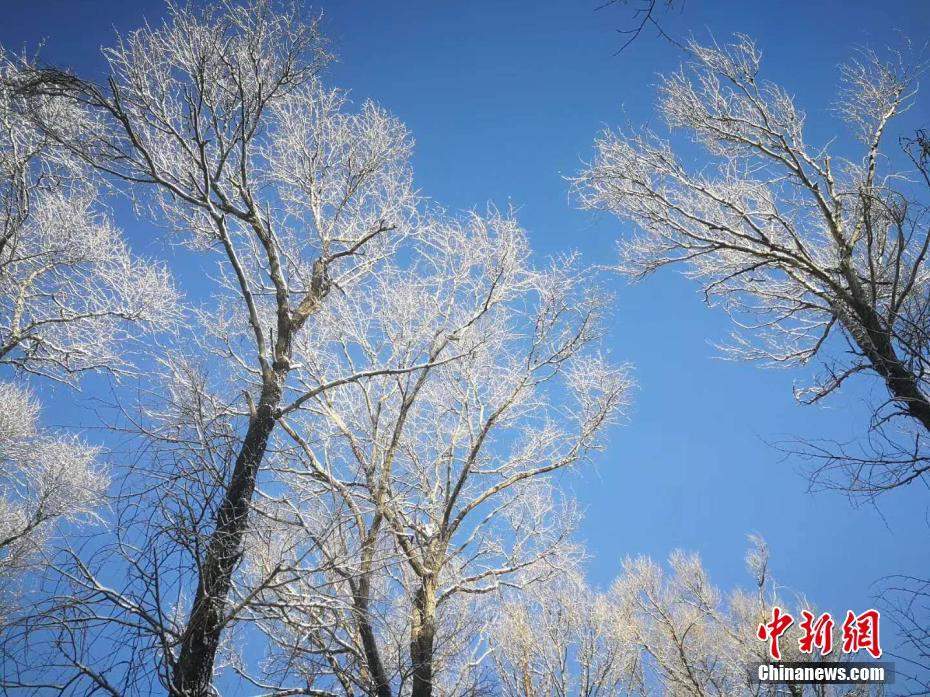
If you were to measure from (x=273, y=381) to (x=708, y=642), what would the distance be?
46.4 feet

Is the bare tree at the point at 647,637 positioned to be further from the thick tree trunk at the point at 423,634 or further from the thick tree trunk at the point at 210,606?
the thick tree trunk at the point at 210,606

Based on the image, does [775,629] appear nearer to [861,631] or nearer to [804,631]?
[804,631]

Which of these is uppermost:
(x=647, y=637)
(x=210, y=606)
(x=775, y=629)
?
(x=775, y=629)

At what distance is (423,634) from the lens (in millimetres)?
5266

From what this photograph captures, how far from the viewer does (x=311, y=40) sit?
4422 mm

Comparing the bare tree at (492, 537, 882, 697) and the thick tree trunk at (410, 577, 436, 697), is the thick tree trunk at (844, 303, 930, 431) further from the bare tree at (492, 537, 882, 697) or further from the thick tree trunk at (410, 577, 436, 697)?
the thick tree trunk at (410, 577, 436, 697)

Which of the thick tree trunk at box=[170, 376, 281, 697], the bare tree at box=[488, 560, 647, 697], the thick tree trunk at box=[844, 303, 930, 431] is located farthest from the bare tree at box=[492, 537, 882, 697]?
the thick tree trunk at box=[170, 376, 281, 697]

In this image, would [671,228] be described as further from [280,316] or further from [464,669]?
[464,669]

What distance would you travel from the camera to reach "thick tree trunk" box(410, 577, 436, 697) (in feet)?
15.9

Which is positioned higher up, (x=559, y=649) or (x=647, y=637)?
(x=647, y=637)

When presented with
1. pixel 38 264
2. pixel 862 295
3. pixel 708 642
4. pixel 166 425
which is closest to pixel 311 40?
pixel 166 425

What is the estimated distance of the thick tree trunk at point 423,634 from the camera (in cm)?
485

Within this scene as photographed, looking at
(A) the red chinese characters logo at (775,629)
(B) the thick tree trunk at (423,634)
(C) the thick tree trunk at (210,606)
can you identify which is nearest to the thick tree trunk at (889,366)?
(C) the thick tree trunk at (210,606)

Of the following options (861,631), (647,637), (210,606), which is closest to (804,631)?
(647,637)
